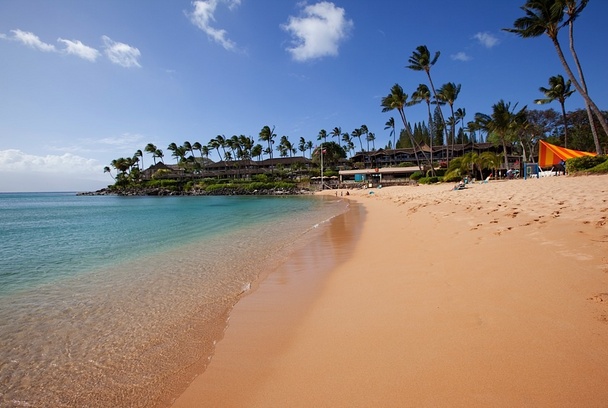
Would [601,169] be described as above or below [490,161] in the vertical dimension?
below

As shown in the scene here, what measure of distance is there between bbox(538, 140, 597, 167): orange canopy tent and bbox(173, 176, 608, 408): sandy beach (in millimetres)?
30736

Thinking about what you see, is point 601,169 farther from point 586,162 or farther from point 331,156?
point 331,156

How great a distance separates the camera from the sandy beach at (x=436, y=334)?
7.73 feet

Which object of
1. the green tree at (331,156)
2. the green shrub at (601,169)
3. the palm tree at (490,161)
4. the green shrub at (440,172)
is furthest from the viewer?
the green tree at (331,156)

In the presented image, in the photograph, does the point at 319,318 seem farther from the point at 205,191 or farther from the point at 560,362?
the point at 205,191

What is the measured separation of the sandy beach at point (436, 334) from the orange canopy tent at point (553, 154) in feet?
101

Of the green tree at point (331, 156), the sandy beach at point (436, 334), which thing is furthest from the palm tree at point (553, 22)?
the green tree at point (331, 156)

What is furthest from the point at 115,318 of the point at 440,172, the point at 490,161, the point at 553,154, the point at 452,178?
the point at 440,172

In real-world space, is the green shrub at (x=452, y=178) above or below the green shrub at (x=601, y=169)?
below

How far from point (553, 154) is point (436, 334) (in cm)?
3725

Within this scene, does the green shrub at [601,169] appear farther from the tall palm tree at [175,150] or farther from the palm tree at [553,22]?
the tall palm tree at [175,150]

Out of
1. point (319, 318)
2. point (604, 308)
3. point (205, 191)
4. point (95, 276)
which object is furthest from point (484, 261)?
point (205, 191)

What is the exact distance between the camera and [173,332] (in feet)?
14.3

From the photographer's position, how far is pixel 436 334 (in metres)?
3.22
